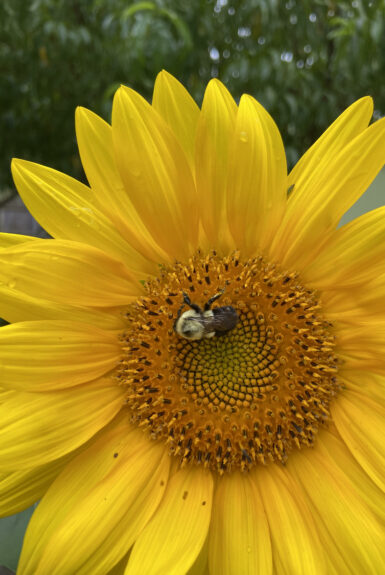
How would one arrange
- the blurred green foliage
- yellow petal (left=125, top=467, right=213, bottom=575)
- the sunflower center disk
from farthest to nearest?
the blurred green foliage → the sunflower center disk → yellow petal (left=125, top=467, right=213, bottom=575)

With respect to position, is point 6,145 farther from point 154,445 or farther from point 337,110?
point 154,445

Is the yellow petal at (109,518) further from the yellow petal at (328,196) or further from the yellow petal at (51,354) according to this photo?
the yellow petal at (328,196)

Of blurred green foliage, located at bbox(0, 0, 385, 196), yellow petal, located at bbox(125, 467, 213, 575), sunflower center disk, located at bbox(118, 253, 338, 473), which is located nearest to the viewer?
yellow petal, located at bbox(125, 467, 213, 575)

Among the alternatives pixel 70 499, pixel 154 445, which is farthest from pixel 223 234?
pixel 70 499

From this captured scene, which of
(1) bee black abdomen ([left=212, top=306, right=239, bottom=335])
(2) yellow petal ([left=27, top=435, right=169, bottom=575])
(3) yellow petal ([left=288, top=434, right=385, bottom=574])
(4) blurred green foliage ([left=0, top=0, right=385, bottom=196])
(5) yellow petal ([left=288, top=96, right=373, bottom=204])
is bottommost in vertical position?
(3) yellow petal ([left=288, top=434, right=385, bottom=574])

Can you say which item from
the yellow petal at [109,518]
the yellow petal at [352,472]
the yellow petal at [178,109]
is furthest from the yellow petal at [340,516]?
the yellow petal at [178,109]

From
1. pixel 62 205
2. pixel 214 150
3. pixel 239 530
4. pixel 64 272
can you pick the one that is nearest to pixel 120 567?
pixel 239 530

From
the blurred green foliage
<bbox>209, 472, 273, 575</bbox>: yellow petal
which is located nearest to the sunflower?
<bbox>209, 472, 273, 575</bbox>: yellow petal

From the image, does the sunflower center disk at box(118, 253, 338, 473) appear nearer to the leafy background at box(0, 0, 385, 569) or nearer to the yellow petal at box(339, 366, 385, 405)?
the yellow petal at box(339, 366, 385, 405)
